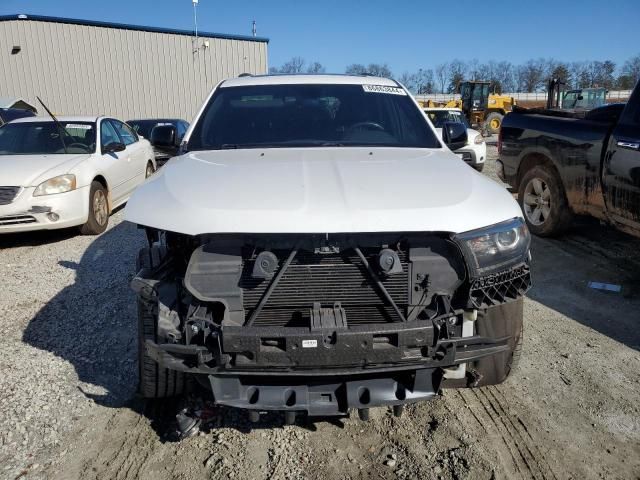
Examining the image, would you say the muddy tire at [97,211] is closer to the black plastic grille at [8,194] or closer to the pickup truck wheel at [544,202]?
the black plastic grille at [8,194]

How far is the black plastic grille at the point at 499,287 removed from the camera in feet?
7.65

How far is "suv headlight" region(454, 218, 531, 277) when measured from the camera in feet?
7.52

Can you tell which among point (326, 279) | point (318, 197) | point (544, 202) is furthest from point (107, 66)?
point (326, 279)

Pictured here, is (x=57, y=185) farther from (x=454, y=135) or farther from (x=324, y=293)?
(x=324, y=293)

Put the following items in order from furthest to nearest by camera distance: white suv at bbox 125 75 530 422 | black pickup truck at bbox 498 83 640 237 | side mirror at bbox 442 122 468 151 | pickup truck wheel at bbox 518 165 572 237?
pickup truck wheel at bbox 518 165 572 237, black pickup truck at bbox 498 83 640 237, side mirror at bbox 442 122 468 151, white suv at bbox 125 75 530 422

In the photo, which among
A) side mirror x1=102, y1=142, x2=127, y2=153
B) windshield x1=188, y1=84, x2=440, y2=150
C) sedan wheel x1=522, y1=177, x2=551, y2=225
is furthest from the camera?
side mirror x1=102, y1=142, x2=127, y2=153

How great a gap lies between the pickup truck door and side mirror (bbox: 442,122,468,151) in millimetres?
1686

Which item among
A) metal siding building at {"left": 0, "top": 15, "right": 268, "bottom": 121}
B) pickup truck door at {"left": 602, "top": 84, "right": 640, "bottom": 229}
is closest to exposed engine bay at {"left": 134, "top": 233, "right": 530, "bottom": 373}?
pickup truck door at {"left": 602, "top": 84, "right": 640, "bottom": 229}

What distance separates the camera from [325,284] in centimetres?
235

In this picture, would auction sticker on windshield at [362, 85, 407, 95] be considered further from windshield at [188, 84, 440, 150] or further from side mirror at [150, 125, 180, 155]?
side mirror at [150, 125, 180, 155]

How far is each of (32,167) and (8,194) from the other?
50 centimetres

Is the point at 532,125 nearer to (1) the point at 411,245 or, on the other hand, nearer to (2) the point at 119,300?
(1) the point at 411,245

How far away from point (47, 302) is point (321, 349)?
337cm

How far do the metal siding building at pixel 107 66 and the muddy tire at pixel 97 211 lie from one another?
20.0m
